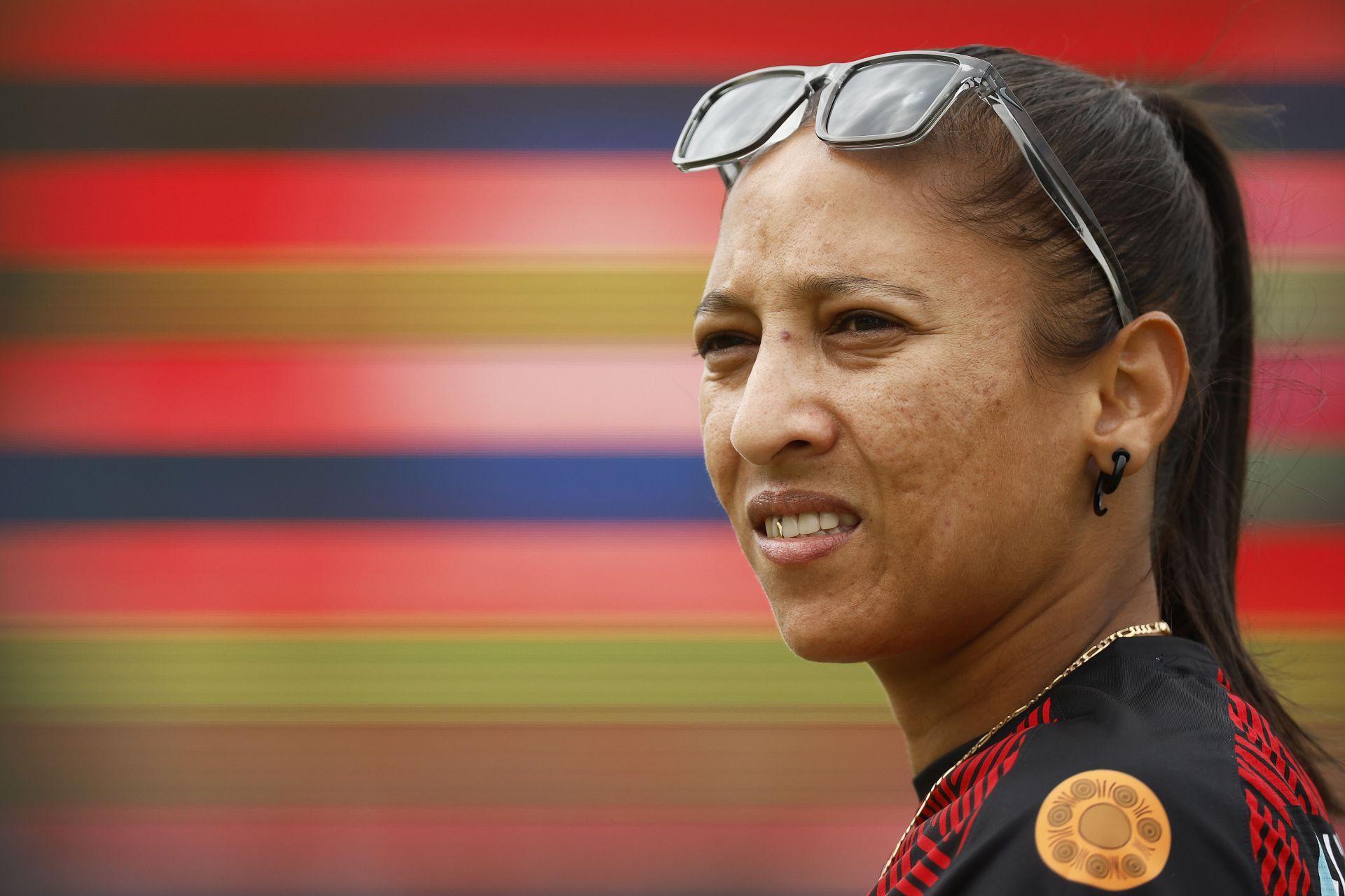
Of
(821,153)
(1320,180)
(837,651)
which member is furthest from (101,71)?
(1320,180)

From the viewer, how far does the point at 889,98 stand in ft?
5.20

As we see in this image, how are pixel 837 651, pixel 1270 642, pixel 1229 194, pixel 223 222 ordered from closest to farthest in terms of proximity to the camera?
pixel 837 651
pixel 1229 194
pixel 1270 642
pixel 223 222

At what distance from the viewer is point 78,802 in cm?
314

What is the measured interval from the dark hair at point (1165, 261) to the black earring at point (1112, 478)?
127mm

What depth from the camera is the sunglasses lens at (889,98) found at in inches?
61.6

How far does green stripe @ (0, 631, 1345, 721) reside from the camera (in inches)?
124

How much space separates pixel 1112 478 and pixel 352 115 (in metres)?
2.43

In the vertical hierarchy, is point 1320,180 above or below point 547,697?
above

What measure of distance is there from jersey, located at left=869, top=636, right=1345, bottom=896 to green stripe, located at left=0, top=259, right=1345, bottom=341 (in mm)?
2023

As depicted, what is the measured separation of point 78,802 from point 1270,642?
2.94 m

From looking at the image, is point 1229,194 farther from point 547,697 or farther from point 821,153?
point 547,697

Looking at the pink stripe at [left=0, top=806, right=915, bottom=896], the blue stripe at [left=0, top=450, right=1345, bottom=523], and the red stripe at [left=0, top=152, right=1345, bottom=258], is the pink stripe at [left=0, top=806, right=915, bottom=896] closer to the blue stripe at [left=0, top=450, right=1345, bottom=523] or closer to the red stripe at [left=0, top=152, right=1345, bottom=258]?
the blue stripe at [left=0, top=450, right=1345, bottom=523]

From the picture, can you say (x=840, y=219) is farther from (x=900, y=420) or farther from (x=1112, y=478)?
(x=1112, y=478)

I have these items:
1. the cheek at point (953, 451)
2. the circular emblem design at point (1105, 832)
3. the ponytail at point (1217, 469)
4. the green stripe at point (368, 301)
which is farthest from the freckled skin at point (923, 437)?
the green stripe at point (368, 301)
